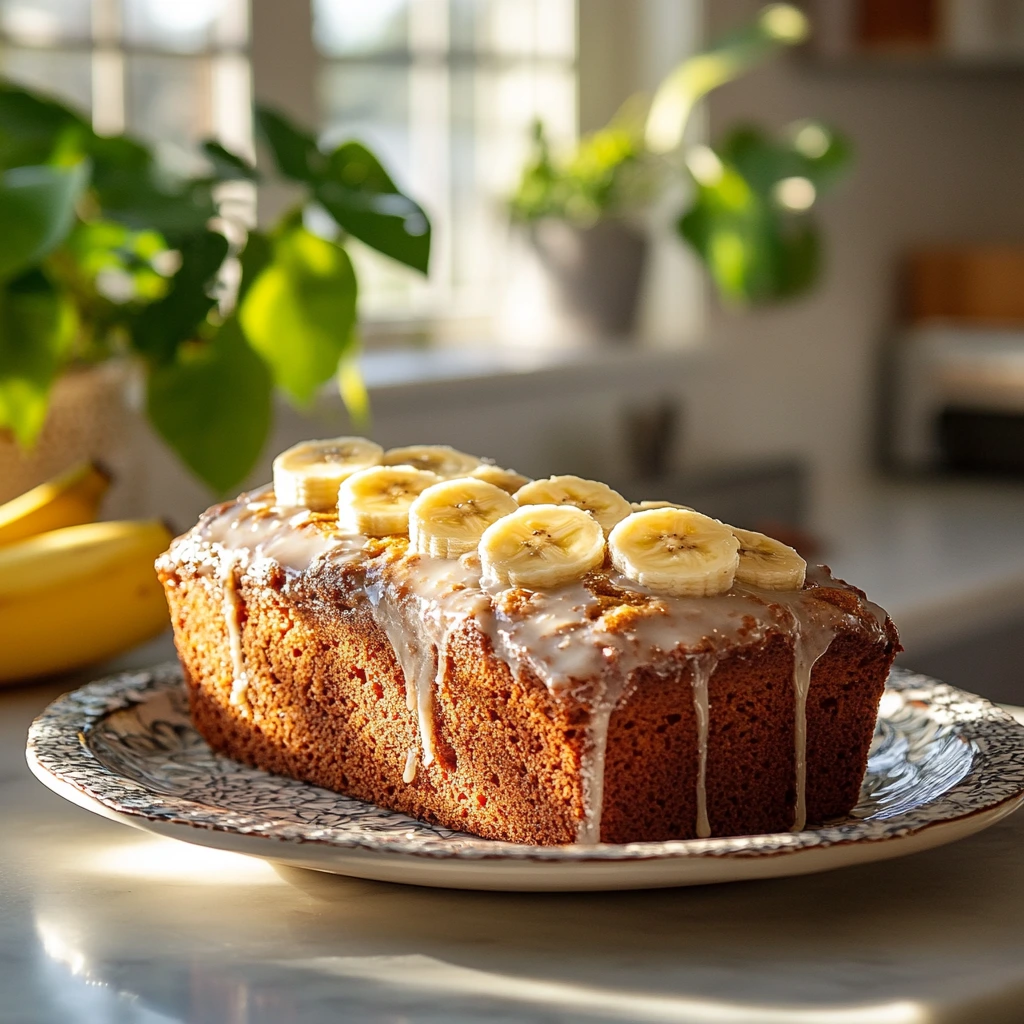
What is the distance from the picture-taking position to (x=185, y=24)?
2354mm

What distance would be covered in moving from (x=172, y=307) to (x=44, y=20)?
91 centimetres

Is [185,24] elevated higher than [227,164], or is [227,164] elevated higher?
[185,24]

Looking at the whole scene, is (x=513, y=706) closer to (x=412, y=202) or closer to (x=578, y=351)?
(x=412, y=202)

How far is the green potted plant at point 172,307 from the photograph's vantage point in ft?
4.69

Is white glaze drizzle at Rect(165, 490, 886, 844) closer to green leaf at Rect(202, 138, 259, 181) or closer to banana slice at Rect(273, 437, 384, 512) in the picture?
banana slice at Rect(273, 437, 384, 512)

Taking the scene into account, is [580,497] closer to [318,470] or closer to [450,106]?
[318,470]

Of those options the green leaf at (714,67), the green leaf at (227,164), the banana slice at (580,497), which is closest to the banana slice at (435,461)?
the banana slice at (580,497)

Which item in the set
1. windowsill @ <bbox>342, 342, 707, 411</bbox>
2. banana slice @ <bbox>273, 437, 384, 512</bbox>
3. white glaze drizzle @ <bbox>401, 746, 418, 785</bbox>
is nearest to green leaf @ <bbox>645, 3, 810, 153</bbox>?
windowsill @ <bbox>342, 342, 707, 411</bbox>

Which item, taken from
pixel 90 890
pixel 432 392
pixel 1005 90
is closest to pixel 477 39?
pixel 432 392

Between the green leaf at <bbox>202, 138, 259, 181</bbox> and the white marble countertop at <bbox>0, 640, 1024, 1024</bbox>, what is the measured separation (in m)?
0.86

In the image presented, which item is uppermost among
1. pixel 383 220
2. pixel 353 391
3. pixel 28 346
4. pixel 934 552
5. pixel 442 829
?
pixel 383 220

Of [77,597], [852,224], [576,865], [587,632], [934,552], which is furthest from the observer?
[852,224]

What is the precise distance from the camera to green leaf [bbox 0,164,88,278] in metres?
1.28

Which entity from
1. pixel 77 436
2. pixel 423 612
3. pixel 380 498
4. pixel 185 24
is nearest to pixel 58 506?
pixel 77 436
